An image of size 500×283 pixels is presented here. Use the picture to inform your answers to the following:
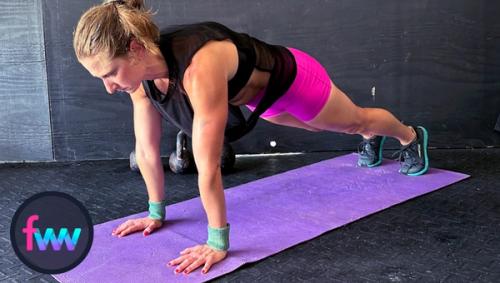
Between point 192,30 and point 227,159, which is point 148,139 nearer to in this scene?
point 192,30

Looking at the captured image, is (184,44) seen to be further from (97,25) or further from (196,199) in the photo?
(196,199)

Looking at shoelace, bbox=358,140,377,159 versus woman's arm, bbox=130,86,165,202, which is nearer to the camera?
woman's arm, bbox=130,86,165,202

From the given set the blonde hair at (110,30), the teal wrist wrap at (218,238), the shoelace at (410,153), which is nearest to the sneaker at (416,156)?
the shoelace at (410,153)

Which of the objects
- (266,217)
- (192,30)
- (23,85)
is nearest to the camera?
(192,30)

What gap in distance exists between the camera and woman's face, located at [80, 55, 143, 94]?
1.37 m

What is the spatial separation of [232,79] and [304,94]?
1.18 ft

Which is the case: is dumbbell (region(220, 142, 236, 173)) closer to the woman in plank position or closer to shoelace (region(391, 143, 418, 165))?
the woman in plank position


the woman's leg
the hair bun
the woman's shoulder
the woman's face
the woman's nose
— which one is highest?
the hair bun

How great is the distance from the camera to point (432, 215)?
1.98 meters

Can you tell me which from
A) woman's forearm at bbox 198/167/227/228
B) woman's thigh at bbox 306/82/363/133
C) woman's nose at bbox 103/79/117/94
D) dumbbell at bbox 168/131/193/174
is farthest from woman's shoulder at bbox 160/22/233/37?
dumbbell at bbox 168/131/193/174

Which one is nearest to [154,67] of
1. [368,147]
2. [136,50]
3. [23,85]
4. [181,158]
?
[136,50]

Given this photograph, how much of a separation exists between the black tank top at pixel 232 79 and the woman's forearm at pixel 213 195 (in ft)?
0.70

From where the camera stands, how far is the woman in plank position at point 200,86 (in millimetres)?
1386

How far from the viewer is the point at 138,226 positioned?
1.85 m
